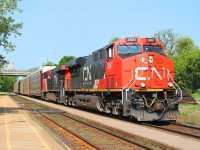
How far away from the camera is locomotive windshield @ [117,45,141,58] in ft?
62.1

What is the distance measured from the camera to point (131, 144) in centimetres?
1202

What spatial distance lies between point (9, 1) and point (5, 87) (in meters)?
179

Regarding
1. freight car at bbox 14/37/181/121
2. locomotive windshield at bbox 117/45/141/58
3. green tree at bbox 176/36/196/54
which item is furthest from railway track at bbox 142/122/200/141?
green tree at bbox 176/36/196/54

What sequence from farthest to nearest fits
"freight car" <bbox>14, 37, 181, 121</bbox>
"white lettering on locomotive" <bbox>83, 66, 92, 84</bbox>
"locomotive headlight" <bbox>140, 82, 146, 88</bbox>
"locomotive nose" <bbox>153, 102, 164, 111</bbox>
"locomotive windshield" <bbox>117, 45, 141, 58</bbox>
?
1. "white lettering on locomotive" <bbox>83, 66, 92, 84</bbox>
2. "locomotive windshield" <bbox>117, 45, 141, 58</bbox>
3. "locomotive headlight" <bbox>140, 82, 146, 88</bbox>
4. "freight car" <bbox>14, 37, 181, 121</bbox>
5. "locomotive nose" <bbox>153, 102, 164, 111</bbox>

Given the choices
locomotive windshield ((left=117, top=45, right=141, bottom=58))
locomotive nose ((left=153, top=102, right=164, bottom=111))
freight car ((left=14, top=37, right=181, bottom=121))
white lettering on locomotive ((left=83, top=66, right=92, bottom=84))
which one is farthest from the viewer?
white lettering on locomotive ((left=83, top=66, right=92, bottom=84))

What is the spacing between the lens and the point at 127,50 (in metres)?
19.1

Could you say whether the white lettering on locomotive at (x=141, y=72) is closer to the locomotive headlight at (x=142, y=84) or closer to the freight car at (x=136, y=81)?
the freight car at (x=136, y=81)

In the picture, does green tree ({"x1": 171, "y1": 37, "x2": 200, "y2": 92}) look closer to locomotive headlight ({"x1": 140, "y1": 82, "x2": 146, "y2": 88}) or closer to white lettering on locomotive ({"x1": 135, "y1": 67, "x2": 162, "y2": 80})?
white lettering on locomotive ({"x1": 135, "y1": 67, "x2": 162, "y2": 80})

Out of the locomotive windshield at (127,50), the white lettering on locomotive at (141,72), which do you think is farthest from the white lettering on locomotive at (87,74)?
the white lettering on locomotive at (141,72)

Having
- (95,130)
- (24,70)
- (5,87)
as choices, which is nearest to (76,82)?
(95,130)

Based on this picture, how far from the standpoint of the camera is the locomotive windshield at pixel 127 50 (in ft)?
62.1

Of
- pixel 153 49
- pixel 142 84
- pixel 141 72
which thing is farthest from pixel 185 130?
pixel 153 49

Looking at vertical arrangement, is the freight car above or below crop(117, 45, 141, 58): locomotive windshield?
below

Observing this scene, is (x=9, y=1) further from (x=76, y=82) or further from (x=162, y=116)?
(x=162, y=116)
